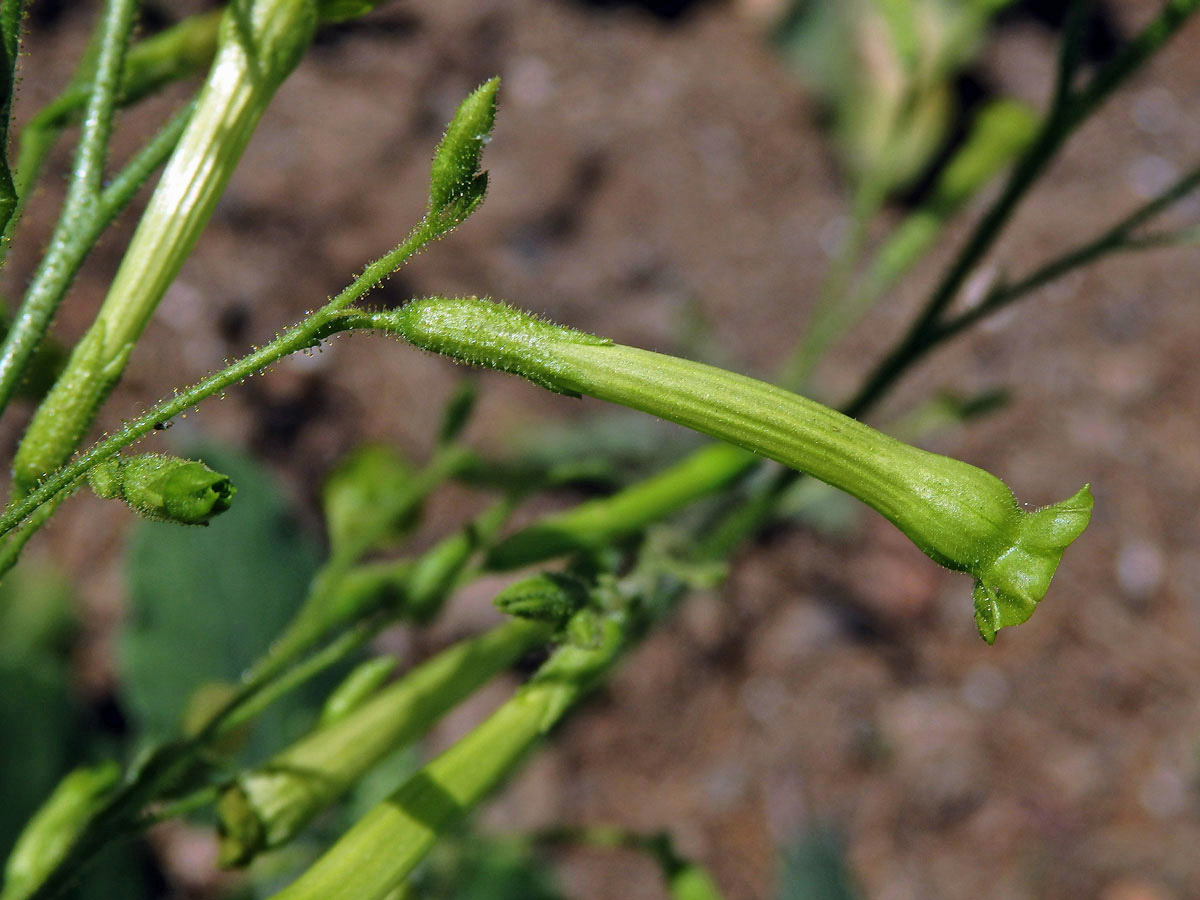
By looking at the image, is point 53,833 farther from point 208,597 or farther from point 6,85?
point 208,597

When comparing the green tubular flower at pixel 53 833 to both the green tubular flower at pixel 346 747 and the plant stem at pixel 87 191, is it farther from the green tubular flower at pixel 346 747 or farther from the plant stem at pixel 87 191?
the plant stem at pixel 87 191

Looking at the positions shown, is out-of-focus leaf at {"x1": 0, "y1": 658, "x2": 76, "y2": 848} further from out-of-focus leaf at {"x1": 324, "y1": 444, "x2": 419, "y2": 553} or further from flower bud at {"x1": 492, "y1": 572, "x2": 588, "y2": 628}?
flower bud at {"x1": 492, "y1": 572, "x2": 588, "y2": 628}

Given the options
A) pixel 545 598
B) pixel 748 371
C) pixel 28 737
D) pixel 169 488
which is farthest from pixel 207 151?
pixel 748 371

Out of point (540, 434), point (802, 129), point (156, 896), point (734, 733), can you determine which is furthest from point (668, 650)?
point (802, 129)

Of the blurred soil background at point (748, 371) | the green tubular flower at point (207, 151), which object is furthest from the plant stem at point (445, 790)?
the blurred soil background at point (748, 371)

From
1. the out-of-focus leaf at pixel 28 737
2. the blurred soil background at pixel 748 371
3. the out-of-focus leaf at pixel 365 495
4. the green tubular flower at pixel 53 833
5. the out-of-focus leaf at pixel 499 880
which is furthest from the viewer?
the blurred soil background at pixel 748 371

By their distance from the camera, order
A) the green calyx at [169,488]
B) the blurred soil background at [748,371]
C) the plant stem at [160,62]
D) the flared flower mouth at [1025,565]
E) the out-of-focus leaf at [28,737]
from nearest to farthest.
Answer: the green calyx at [169,488]
the flared flower mouth at [1025,565]
the plant stem at [160,62]
the out-of-focus leaf at [28,737]
the blurred soil background at [748,371]

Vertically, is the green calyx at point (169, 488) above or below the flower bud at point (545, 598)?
above

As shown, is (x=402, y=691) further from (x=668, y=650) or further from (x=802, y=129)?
(x=802, y=129)
